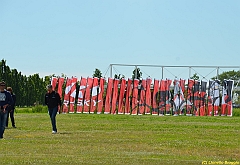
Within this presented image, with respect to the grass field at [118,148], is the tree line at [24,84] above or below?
above

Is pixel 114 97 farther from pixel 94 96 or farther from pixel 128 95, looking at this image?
pixel 94 96

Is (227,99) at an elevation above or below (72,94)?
below

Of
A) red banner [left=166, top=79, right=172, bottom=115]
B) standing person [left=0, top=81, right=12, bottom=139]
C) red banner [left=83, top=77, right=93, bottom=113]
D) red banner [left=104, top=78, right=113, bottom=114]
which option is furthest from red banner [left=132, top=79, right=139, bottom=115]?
standing person [left=0, top=81, right=12, bottom=139]

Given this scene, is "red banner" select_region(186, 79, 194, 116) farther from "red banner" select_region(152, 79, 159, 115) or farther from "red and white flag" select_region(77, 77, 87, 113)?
"red and white flag" select_region(77, 77, 87, 113)

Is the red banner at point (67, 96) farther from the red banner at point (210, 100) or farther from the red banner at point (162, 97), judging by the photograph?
the red banner at point (210, 100)

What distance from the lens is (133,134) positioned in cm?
2067

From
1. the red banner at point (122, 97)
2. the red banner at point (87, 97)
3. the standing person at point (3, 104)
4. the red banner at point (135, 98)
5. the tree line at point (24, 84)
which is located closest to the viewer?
the standing person at point (3, 104)

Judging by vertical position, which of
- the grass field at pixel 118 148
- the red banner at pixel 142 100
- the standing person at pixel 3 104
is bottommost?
the grass field at pixel 118 148

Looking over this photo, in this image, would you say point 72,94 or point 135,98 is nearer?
point 135,98

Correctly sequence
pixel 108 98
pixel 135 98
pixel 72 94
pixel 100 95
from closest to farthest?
pixel 135 98, pixel 108 98, pixel 100 95, pixel 72 94

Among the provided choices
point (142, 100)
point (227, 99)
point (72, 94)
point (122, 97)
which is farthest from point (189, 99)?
point (72, 94)

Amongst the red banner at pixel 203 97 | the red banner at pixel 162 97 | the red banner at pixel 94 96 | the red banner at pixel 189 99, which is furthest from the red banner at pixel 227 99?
the red banner at pixel 94 96

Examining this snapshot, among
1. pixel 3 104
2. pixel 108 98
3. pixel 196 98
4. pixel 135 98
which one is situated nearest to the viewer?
pixel 3 104

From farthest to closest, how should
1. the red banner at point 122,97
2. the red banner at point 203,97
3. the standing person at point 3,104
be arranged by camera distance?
the red banner at point 122,97 → the red banner at point 203,97 → the standing person at point 3,104
